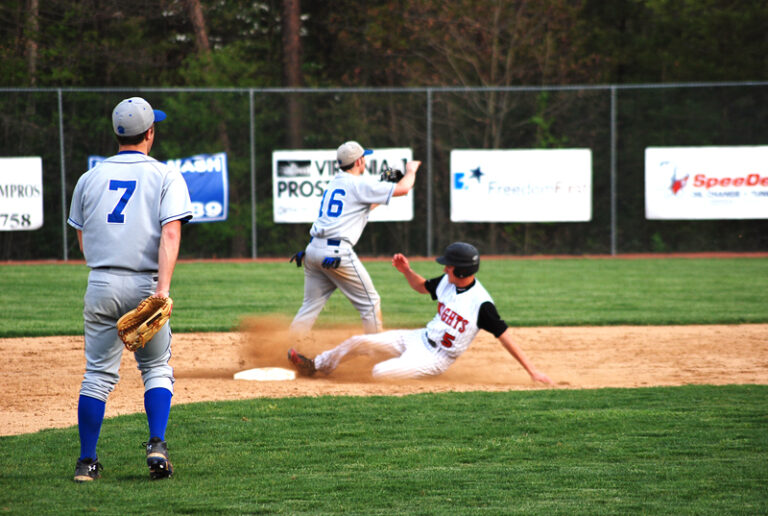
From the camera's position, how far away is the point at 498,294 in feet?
41.7

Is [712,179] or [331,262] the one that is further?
[712,179]

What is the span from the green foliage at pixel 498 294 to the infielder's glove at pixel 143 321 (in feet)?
18.6

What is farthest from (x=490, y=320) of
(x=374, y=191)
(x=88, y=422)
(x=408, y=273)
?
(x=88, y=422)

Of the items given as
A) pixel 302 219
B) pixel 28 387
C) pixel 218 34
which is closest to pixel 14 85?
pixel 218 34

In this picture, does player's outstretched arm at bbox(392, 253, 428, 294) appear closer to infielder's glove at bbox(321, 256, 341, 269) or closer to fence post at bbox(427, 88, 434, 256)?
infielder's glove at bbox(321, 256, 341, 269)

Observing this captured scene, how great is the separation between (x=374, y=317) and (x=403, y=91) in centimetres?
1157

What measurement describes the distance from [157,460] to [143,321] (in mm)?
652

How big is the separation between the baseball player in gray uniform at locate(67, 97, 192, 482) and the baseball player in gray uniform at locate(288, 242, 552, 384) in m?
2.43

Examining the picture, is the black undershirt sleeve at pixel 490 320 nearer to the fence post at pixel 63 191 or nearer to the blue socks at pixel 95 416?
the blue socks at pixel 95 416

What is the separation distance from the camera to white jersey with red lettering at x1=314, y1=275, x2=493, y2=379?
21.2 ft

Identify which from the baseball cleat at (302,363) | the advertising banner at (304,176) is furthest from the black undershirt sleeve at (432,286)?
the advertising banner at (304,176)

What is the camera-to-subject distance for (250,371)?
719cm

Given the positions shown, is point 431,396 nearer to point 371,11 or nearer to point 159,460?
point 159,460

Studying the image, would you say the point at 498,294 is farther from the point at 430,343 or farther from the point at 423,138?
the point at 423,138
